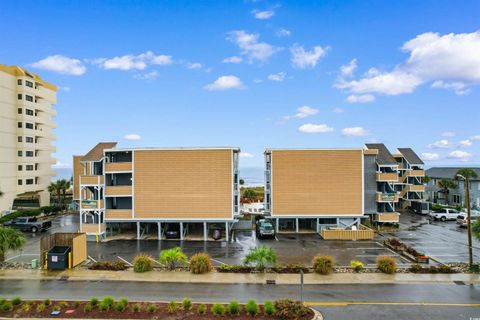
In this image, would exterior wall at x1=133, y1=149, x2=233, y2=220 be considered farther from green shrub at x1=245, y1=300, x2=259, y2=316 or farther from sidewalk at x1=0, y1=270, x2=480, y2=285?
green shrub at x1=245, y1=300, x2=259, y2=316

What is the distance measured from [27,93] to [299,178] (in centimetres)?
4687

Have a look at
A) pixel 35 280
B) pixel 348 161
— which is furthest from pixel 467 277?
Result: pixel 35 280

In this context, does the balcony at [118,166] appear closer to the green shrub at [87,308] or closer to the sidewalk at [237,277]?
the sidewalk at [237,277]

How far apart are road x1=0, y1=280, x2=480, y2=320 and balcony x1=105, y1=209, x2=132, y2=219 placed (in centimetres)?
1335

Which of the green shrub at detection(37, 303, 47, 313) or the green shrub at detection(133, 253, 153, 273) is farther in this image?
the green shrub at detection(133, 253, 153, 273)

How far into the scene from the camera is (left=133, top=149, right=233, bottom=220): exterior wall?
104ft

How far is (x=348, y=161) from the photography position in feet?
113

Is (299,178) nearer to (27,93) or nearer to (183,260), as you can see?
(183,260)

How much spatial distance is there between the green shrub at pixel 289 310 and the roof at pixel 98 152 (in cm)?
2525

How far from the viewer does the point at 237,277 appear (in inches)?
763

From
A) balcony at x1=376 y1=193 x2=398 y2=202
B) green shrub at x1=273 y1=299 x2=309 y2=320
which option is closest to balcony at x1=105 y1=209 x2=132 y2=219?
green shrub at x1=273 y1=299 x2=309 y2=320

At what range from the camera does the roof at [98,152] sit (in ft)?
108

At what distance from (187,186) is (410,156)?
39.5m

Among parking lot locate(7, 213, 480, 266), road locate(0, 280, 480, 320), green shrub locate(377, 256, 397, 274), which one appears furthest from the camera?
parking lot locate(7, 213, 480, 266)
